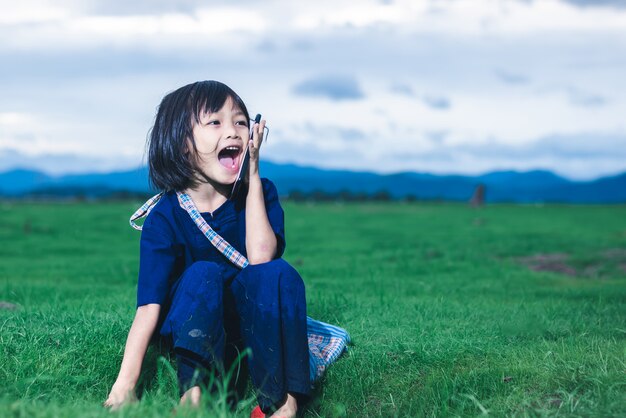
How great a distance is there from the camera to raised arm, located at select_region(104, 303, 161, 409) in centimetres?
393

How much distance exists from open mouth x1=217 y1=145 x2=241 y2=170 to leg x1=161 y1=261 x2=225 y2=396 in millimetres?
713

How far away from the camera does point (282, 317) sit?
13.0 feet

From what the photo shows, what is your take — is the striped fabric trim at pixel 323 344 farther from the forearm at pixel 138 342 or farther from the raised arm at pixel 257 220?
the forearm at pixel 138 342

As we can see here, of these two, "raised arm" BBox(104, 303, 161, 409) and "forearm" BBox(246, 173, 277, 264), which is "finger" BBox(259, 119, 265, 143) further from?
"raised arm" BBox(104, 303, 161, 409)

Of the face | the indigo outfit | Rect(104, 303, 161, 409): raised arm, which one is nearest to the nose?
the face

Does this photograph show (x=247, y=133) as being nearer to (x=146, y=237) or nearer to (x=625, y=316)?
(x=146, y=237)

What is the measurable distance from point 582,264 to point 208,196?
380 inches

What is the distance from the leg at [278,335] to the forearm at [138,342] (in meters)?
0.59

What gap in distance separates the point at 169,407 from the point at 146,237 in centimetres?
108

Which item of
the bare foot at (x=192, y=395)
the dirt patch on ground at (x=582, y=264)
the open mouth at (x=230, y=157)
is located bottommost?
the dirt patch on ground at (x=582, y=264)

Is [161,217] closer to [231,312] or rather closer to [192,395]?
[231,312]

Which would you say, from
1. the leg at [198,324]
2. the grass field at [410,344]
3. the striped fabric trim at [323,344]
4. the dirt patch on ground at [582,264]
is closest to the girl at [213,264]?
the leg at [198,324]

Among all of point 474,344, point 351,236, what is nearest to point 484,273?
point 474,344

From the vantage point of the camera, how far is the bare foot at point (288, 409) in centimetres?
393
